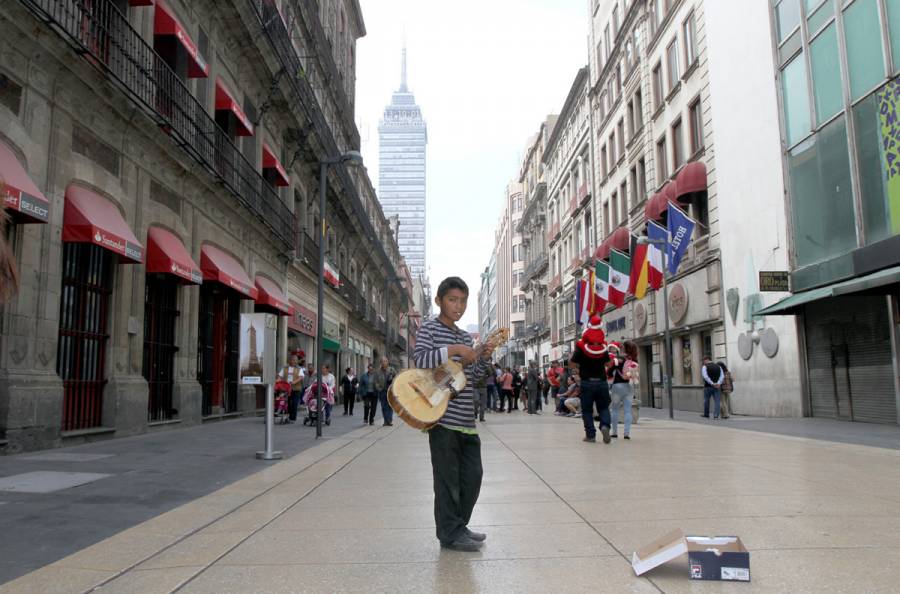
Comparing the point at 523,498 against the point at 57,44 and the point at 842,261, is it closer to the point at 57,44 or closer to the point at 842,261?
the point at 57,44

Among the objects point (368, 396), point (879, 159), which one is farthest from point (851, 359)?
point (368, 396)

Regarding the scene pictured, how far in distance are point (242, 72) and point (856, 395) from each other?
18.1 metres

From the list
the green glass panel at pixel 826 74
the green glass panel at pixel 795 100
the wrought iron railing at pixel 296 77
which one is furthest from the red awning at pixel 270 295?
the green glass panel at pixel 826 74

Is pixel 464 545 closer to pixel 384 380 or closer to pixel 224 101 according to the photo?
pixel 384 380

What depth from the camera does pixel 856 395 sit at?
16.0 meters

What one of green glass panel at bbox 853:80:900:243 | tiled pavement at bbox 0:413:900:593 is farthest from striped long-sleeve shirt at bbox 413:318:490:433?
green glass panel at bbox 853:80:900:243

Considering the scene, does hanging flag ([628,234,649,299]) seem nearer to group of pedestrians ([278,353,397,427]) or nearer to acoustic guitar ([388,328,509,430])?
group of pedestrians ([278,353,397,427])

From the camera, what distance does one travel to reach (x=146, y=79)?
1327cm

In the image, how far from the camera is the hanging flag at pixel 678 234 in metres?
21.4

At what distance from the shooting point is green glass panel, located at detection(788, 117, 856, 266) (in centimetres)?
1565

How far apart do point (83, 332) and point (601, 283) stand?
82.1 feet

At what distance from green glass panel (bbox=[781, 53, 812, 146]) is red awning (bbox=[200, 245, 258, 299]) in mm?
14432

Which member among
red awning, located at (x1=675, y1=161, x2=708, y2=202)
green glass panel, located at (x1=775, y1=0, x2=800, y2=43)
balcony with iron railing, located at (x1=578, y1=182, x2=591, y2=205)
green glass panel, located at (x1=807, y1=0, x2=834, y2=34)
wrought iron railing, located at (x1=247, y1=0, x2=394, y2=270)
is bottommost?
red awning, located at (x1=675, y1=161, x2=708, y2=202)

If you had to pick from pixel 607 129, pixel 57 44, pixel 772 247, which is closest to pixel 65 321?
pixel 57 44
